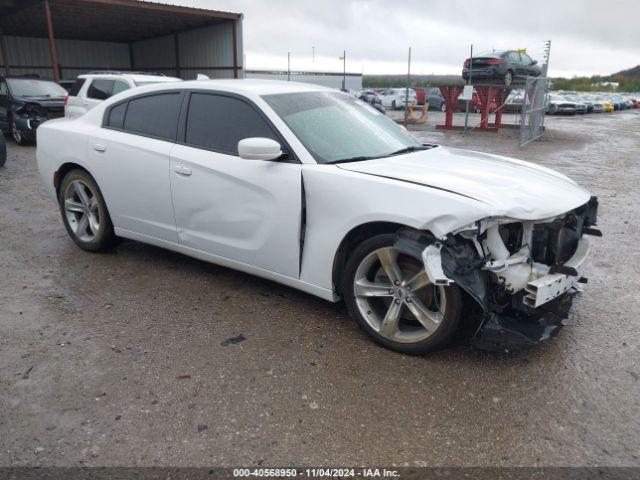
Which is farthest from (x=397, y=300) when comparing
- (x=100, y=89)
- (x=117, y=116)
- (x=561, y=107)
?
(x=561, y=107)

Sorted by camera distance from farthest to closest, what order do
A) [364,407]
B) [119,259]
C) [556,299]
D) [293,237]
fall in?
[119,259], [293,237], [556,299], [364,407]

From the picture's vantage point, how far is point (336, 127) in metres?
3.96

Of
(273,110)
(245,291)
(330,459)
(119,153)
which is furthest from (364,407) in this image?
(119,153)

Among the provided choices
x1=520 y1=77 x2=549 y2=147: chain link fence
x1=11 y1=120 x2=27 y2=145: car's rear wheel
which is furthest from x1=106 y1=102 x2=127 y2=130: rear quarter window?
x1=520 y1=77 x2=549 y2=147: chain link fence

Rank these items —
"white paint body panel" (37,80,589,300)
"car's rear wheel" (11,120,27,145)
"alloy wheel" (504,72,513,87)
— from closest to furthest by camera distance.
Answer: "white paint body panel" (37,80,589,300) < "car's rear wheel" (11,120,27,145) < "alloy wheel" (504,72,513,87)

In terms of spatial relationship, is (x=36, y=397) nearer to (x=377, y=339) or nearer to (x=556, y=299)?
(x=377, y=339)

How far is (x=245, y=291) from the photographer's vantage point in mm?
4238

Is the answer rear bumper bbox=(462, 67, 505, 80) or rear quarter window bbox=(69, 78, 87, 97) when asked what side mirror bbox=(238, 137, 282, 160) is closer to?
rear quarter window bbox=(69, 78, 87, 97)

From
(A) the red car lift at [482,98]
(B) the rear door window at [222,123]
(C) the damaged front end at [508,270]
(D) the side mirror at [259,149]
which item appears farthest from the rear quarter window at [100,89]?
(A) the red car lift at [482,98]

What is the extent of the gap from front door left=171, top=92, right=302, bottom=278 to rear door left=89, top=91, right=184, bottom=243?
0.16 meters

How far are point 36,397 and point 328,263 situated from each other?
1.81 m

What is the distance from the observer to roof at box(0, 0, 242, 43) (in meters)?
19.7

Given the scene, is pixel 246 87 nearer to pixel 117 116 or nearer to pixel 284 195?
pixel 284 195

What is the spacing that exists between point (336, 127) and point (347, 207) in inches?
36.0
